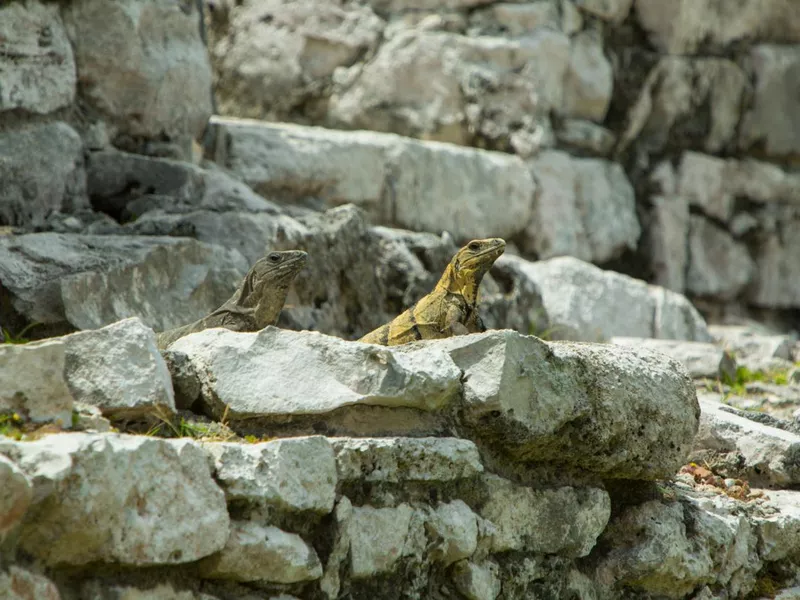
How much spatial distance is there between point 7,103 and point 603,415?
3.86 m

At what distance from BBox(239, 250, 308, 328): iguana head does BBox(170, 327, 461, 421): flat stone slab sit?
1.72 meters

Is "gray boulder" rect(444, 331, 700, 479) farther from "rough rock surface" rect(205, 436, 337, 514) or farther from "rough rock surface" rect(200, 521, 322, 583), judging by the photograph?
"rough rock surface" rect(200, 521, 322, 583)

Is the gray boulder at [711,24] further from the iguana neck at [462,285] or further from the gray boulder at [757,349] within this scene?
the iguana neck at [462,285]

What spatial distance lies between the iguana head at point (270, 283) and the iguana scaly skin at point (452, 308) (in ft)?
1.56

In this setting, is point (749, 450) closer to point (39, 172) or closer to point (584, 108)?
point (39, 172)

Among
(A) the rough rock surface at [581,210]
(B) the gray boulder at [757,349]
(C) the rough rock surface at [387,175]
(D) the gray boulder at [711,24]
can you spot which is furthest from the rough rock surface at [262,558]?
(D) the gray boulder at [711,24]

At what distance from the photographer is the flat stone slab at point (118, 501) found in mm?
3029

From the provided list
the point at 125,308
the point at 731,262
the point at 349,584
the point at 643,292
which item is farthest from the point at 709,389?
the point at 731,262

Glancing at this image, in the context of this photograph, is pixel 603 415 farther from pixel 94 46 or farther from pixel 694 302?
pixel 694 302

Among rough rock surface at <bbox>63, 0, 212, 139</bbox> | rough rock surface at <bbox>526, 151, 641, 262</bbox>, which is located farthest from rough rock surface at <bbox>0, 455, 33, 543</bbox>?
rough rock surface at <bbox>526, 151, 641, 262</bbox>

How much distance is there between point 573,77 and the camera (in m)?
11.1

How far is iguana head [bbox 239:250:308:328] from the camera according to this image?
18.9ft

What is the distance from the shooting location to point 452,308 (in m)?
5.93

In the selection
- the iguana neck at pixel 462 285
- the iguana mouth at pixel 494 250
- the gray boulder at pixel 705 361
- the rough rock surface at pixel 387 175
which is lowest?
the gray boulder at pixel 705 361
